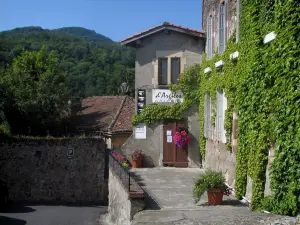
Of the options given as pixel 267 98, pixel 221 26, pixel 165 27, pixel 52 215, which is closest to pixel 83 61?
pixel 52 215

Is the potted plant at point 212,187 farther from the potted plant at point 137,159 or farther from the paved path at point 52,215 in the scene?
the paved path at point 52,215

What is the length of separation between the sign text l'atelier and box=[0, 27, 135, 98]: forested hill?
26438mm

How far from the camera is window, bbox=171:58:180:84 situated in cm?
1638

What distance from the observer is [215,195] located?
9266mm

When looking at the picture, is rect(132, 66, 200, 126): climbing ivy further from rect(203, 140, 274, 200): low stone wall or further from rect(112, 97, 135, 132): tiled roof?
rect(112, 97, 135, 132): tiled roof

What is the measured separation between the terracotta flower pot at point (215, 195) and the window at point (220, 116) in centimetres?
258

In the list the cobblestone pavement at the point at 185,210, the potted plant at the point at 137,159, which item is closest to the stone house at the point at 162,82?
the potted plant at the point at 137,159

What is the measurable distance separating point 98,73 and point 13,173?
33417mm

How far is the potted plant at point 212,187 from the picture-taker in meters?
9.16

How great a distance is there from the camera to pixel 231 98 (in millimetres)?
10688

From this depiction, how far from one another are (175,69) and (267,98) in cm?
874

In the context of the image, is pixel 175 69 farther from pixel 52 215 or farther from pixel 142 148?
pixel 52 215

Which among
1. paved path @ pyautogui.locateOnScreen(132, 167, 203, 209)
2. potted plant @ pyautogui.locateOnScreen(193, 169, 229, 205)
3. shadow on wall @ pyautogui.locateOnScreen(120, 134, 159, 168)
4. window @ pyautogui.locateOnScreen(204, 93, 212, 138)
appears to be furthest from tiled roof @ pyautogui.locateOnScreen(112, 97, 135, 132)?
potted plant @ pyautogui.locateOnScreen(193, 169, 229, 205)

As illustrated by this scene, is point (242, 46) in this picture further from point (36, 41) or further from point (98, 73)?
point (36, 41)
